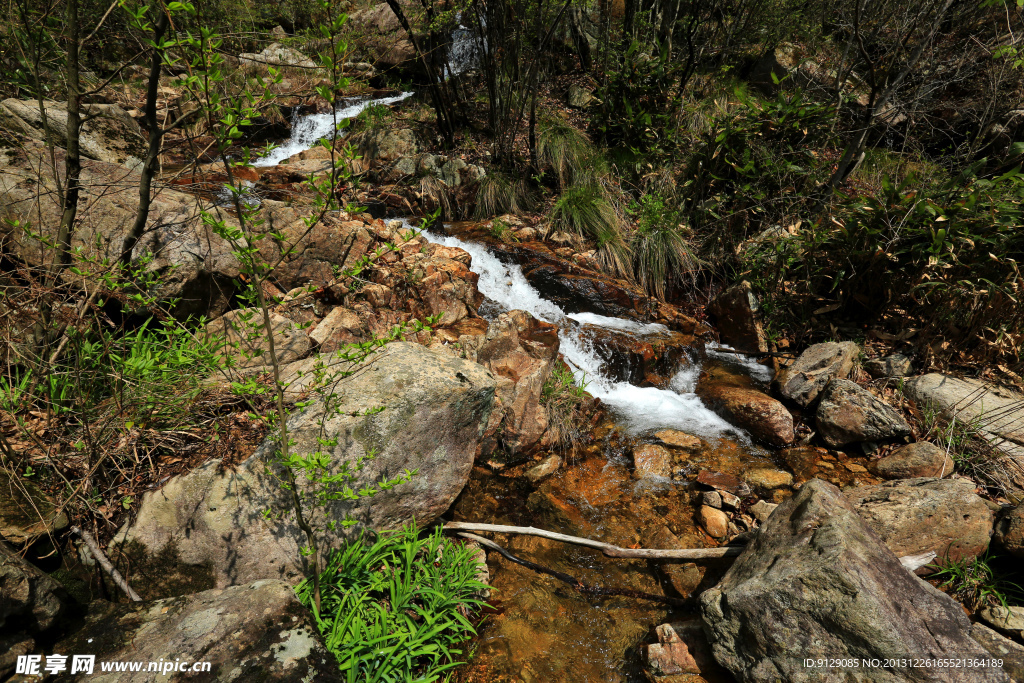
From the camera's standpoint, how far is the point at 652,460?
3.88 meters

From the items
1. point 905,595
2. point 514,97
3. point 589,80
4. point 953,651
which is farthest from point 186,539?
point 589,80

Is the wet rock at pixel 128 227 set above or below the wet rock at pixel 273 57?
below

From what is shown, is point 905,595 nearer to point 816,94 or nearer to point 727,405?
point 727,405

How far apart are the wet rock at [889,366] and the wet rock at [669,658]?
3882mm

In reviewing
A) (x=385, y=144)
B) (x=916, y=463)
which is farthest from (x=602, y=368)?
(x=385, y=144)

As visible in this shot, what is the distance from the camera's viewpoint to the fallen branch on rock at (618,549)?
2.87 metres

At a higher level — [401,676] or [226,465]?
[226,465]

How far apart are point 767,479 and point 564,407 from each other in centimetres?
178

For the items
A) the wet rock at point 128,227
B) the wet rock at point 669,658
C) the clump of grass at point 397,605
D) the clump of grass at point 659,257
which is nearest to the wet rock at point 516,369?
the clump of grass at point 397,605

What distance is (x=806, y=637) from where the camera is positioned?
2.08 metres

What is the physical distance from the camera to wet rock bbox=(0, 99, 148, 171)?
4230 millimetres

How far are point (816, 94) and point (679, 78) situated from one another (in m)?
2.54

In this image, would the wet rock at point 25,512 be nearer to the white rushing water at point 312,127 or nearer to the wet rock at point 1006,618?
the wet rock at point 1006,618

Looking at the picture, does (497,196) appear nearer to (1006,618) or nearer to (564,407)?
(564,407)
